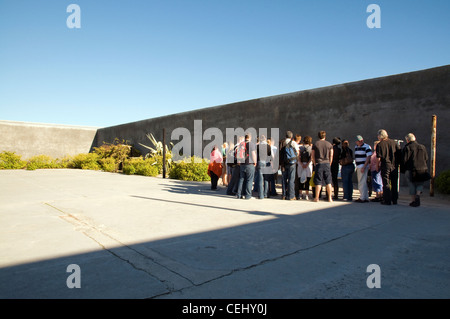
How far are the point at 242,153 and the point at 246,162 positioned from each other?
26 cm

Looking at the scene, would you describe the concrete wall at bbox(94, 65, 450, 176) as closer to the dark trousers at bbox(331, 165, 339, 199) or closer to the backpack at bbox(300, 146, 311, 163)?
the dark trousers at bbox(331, 165, 339, 199)

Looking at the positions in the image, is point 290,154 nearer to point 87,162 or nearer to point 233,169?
point 233,169

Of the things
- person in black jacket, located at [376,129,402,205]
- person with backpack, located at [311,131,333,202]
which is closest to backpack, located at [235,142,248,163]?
person with backpack, located at [311,131,333,202]

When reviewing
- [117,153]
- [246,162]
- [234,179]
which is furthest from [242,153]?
[117,153]

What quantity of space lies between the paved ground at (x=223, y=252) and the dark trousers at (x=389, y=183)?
0.62 m

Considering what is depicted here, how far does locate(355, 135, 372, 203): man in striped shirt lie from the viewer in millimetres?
7082

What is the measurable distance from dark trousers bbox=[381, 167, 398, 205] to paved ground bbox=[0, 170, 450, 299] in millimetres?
621

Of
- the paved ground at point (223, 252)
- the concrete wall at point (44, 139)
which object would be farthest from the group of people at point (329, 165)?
the concrete wall at point (44, 139)
